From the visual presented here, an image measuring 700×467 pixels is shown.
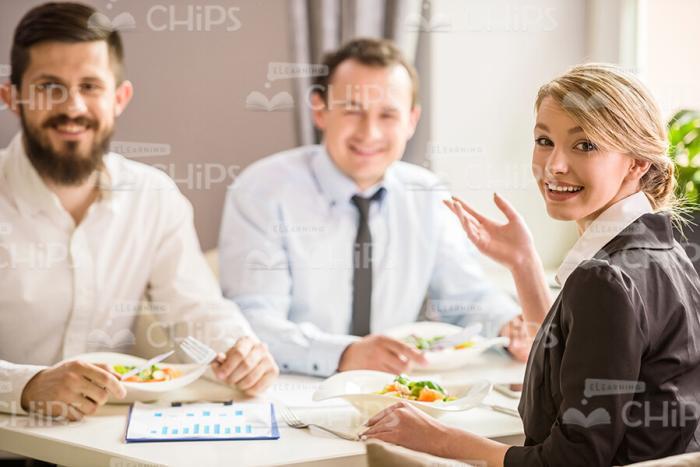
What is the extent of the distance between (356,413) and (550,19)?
1.95m

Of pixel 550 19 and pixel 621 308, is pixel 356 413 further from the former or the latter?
pixel 550 19

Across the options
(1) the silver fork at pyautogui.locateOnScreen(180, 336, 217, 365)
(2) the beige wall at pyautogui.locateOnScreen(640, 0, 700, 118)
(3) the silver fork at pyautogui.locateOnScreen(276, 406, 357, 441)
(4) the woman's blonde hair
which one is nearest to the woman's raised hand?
(4) the woman's blonde hair

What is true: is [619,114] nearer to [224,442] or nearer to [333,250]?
[224,442]

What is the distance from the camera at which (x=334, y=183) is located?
9.81 ft

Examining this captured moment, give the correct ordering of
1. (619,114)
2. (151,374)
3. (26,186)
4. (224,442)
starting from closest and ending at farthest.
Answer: (619,114) → (224,442) → (151,374) → (26,186)

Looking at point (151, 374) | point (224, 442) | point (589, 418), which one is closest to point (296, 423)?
point (224, 442)

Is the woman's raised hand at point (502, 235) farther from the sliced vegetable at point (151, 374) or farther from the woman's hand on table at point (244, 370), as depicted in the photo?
the sliced vegetable at point (151, 374)

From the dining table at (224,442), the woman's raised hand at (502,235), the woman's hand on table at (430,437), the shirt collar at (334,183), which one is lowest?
the dining table at (224,442)

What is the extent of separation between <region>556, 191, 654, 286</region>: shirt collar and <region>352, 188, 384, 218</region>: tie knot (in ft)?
4.52

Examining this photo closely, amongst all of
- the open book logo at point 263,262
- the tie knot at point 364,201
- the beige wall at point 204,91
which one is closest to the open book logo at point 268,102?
the beige wall at point 204,91

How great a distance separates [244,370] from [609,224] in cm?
102


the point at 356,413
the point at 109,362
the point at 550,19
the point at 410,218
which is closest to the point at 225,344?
the point at 109,362

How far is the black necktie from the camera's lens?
9.89ft

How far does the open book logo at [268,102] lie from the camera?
3119 mm
